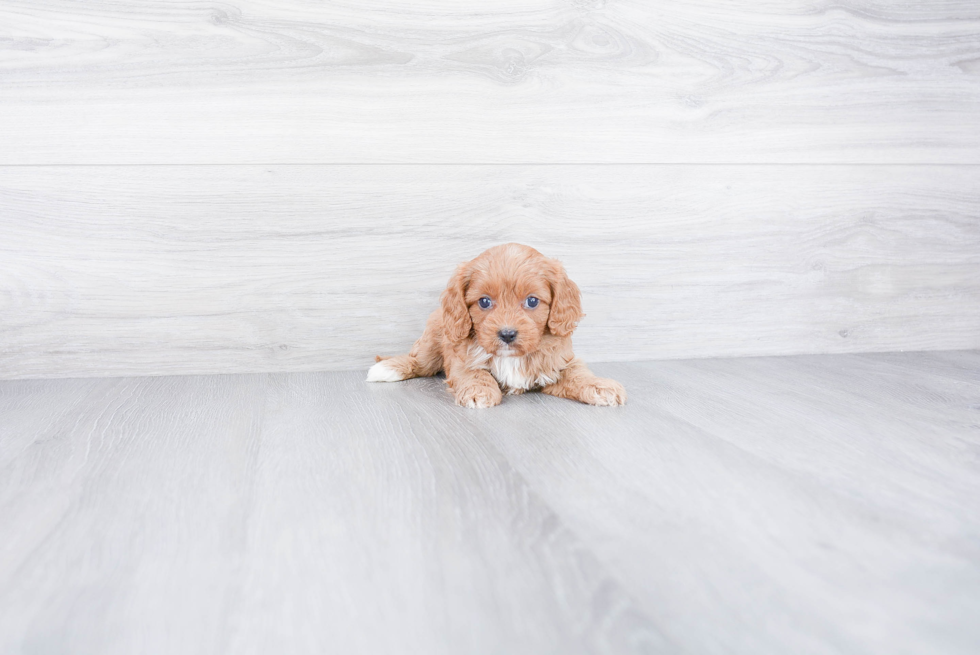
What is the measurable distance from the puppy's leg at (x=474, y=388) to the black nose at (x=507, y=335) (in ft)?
0.42

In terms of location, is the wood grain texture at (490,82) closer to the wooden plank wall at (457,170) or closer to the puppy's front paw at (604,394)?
the wooden plank wall at (457,170)

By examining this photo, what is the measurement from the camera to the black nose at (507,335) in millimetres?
1365

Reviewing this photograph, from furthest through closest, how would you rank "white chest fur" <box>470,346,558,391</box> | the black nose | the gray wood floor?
1. "white chest fur" <box>470,346,558,391</box>
2. the black nose
3. the gray wood floor

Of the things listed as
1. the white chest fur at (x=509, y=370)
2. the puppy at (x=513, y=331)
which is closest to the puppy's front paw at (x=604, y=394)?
the puppy at (x=513, y=331)

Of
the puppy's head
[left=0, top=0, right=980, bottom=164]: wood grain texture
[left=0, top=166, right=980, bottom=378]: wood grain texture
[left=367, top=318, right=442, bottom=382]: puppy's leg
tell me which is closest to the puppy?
the puppy's head

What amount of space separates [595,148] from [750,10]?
61 centimetres

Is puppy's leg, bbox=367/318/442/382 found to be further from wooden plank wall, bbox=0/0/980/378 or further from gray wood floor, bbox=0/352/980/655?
gray wood floor, bbox=0/352/980/655

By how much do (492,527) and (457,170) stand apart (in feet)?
3.95

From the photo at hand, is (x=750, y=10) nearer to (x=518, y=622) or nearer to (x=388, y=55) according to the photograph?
(x=388, y=55)

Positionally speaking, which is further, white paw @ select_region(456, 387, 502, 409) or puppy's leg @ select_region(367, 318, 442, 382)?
puppy's leg @ select_region(367, 318, 442, 382)

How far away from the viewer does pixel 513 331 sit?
137 cm

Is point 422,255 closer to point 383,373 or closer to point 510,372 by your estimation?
point 383,373

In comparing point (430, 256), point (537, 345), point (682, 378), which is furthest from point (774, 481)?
point (430, 256)

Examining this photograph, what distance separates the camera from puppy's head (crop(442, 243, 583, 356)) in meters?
1.38
